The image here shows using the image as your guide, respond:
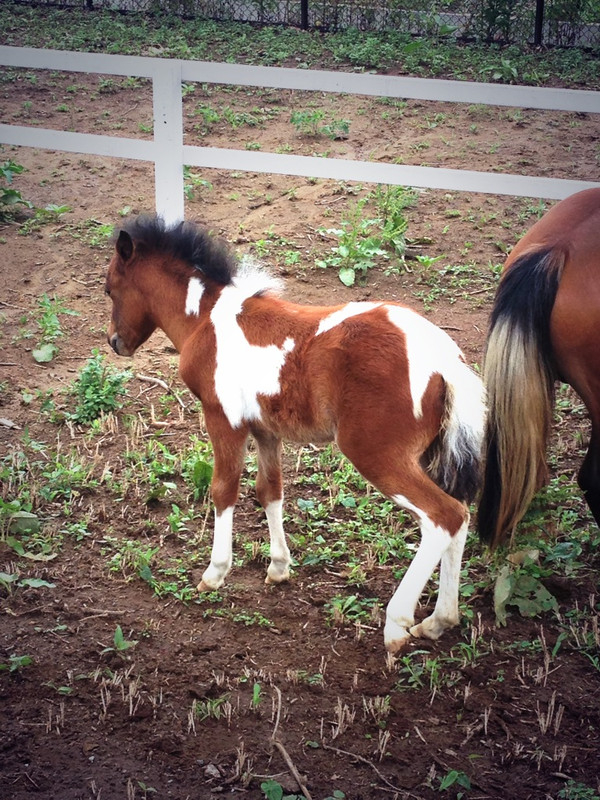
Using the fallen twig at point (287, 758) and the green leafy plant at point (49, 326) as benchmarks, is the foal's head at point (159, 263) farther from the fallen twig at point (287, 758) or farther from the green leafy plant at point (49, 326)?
the green leafy plant at point (49, 326)

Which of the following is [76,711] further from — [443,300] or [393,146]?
[393,146]

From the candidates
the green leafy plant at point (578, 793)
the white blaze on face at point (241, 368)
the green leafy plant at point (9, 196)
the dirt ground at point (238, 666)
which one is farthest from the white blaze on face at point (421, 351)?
the green leafy plant at point (9, 196)

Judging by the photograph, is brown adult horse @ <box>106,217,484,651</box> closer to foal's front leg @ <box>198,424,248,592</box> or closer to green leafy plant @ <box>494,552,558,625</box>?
foal's front leg @ <box>198,424,248,592</box>

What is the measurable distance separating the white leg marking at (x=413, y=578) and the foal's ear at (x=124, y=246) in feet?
5.38

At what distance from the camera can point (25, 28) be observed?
470 inches

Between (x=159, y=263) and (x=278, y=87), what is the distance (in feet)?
9.37

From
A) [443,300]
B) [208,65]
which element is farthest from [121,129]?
[443,300]

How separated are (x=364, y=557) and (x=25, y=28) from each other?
10.2 m

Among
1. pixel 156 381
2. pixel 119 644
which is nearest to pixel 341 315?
pixel 119 644

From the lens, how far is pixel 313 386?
12.0 feet

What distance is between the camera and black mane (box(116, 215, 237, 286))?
160 inches

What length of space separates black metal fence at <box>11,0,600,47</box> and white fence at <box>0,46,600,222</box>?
5915mm

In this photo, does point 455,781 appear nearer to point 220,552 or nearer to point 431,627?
point 431,627

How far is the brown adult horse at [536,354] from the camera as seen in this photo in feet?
12.5
